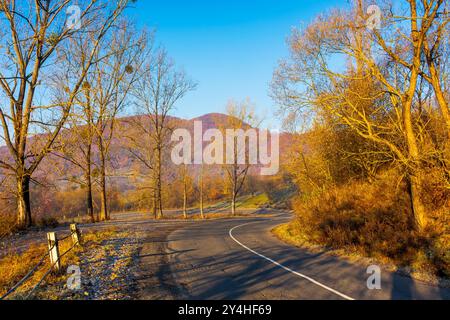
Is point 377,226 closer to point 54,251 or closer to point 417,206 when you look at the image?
point 417,206

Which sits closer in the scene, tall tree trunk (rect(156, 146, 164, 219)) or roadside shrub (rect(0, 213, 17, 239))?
roadside shrub (rect(0, 213, 17, 239))

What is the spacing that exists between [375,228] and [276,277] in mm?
5651

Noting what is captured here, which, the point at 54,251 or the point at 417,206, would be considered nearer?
the point at 54,251

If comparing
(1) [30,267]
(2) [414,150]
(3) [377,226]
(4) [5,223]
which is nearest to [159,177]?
(4) [5,223]

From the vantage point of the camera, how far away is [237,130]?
149ft

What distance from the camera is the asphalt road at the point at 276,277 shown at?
23.3 feet

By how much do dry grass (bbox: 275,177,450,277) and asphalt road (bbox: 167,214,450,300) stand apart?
3.71 feet

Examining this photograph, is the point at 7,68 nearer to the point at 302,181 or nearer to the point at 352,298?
the point at 352,298

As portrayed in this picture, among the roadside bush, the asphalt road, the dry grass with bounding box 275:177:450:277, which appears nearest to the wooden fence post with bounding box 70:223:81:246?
the asphalt road

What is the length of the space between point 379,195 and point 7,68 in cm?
1750

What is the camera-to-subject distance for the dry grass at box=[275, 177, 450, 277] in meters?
9.69

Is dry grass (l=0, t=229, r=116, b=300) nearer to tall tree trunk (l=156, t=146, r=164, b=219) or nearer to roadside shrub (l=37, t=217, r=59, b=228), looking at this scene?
roadside shrub (l=37, t=217, r=59, b=228)

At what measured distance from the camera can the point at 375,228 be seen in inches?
480
